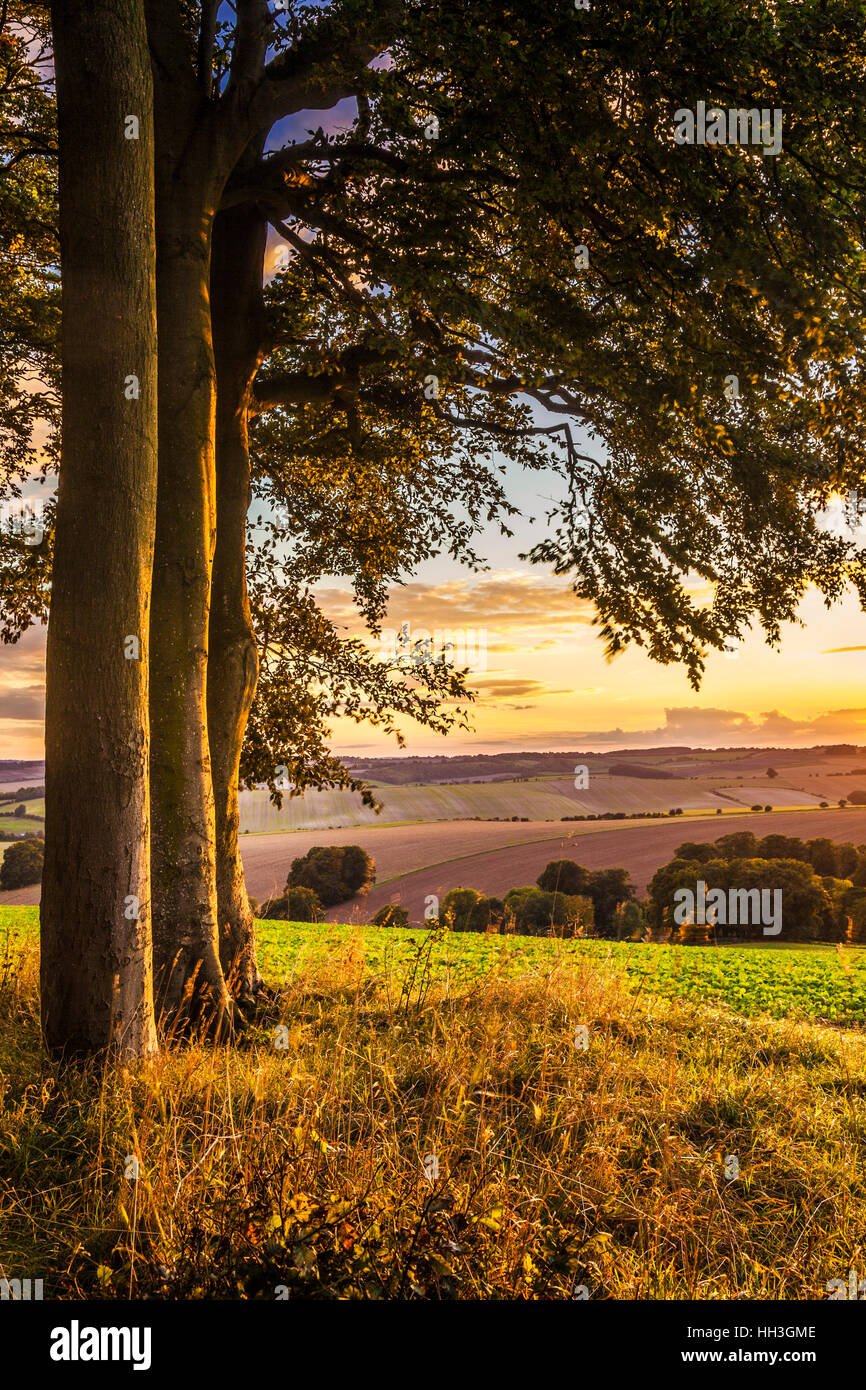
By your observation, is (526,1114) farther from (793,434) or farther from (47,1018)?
(793,434)

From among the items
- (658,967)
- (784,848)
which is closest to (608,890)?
(784,848)

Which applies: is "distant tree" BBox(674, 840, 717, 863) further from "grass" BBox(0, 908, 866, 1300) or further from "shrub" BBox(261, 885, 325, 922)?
"grass" BBox(0, 908, 866, 1300)

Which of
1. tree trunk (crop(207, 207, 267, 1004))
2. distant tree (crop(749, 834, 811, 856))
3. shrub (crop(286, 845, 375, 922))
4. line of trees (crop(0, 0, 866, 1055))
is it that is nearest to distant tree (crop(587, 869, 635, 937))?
distant tree (crop(749, 834, 811, 856))

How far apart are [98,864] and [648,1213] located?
12.0 feet

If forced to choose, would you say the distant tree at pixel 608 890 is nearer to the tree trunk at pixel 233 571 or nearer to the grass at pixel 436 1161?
the grass at pixel 436 1161

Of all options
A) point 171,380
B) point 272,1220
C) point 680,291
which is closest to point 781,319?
point 680,291

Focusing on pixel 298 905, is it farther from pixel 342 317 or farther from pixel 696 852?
pixel 342 317

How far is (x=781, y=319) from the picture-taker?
19.2 feet

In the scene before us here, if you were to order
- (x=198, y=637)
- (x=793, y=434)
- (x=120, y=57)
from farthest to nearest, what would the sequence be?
1. (x=793, y=434)
2. (x=198, y=637)
3. (x=120, y=57)

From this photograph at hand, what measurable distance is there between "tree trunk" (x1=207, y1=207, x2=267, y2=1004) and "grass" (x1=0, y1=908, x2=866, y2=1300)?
119cm

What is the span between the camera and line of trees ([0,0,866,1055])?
521cm

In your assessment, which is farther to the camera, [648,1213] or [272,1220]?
[648,1213]

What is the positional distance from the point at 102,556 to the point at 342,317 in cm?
646
